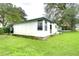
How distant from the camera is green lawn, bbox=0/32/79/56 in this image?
7.82 feet

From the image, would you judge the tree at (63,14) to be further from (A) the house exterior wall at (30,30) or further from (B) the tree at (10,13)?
(B) the tree at (10,13)

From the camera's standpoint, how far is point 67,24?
2428 mm

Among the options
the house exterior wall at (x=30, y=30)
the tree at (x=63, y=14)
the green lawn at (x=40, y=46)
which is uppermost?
the tree at (x=63, y=14)

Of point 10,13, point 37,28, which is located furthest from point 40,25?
point 10,13

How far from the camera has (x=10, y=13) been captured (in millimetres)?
2438

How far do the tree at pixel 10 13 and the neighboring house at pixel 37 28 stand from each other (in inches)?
2.7

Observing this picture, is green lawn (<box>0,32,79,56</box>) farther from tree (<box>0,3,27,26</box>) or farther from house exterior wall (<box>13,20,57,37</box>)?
tree (<box>0,3,27,26</box>)

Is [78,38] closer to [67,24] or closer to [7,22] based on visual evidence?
[67,24]

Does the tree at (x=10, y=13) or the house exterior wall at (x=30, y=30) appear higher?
the tree at (x=10, y=13)

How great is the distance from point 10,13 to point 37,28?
302mm

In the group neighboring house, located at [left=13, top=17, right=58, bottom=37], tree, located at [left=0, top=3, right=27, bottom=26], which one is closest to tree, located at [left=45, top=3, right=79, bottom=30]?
neighboring house, located at [left=13, top=17, right=58, bottom=37]

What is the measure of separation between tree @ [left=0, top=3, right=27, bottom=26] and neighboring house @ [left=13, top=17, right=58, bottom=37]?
7 cm

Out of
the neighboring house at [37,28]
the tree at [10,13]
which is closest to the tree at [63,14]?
the neighboring house at [37,28]

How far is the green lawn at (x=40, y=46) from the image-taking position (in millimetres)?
2383
